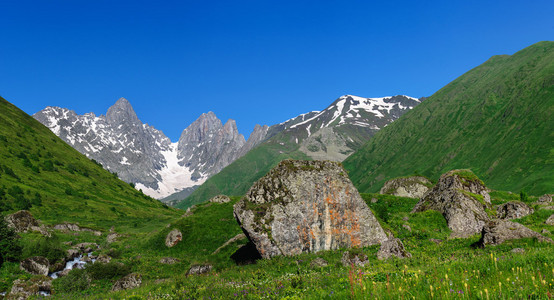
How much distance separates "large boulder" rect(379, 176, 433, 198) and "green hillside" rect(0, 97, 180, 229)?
7620cm

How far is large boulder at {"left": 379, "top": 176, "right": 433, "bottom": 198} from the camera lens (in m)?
75.7

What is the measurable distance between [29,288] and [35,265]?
27.4 feet

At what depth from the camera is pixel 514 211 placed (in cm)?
3644

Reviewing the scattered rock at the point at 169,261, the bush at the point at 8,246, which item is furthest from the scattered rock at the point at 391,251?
the bush at the point at 8,246

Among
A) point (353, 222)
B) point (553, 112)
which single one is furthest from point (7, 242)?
point (553, 112)

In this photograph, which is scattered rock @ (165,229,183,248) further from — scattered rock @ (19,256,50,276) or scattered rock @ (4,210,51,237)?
scattered rock @ (4,210,51,237)

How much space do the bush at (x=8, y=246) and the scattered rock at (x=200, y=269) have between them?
22.1 metres

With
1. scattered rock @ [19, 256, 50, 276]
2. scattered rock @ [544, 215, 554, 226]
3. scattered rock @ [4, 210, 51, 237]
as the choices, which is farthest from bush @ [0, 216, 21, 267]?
scattered rock @ [544, 215, 554, 226]

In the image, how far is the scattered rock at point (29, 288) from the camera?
25125 mm

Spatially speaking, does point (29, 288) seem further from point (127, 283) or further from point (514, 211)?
point (514, 211)

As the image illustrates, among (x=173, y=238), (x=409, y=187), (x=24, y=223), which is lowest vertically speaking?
(x=409, y=187)

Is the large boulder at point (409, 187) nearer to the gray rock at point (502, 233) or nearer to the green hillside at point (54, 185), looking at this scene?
the gray rock at point (502, 233)

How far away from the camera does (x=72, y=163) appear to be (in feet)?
497

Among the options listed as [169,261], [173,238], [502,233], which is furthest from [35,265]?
[502,233]
